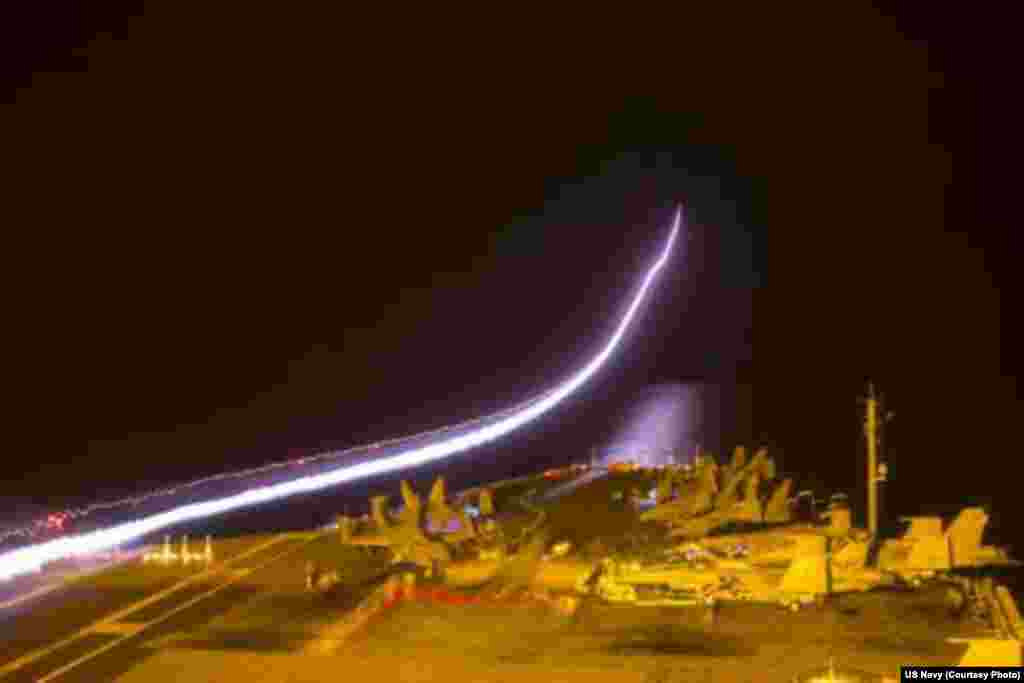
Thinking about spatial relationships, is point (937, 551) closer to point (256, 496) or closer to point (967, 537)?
point (967, 537)

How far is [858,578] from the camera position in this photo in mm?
27891

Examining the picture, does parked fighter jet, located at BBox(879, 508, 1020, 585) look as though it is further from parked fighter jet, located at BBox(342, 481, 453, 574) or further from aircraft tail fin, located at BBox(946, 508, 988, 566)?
parked fighter jet, located at BBox(342, 481, 453, 574)

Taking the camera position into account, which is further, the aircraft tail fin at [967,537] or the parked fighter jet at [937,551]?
the aircraft tail fin at [967,537]

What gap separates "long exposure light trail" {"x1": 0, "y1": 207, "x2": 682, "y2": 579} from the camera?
139ft

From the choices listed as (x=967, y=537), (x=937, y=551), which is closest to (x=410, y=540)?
(x=937, y=551)

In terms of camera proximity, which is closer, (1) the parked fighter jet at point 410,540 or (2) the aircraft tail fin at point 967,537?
(2) the aircraft tail fin at point 967,537

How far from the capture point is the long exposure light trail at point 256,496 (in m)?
42.5

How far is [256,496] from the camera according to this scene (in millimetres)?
66688

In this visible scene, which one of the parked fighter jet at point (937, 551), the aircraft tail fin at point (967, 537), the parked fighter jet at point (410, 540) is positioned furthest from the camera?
the parked fighter jet at point (410, 540)

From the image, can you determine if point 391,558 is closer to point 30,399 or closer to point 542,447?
point 542,447

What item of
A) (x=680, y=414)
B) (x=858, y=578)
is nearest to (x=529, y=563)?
(x=858, y=578)

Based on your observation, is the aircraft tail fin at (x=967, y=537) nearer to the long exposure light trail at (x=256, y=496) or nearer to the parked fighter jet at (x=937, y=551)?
the parked fighter jet at (x=937, y=551)

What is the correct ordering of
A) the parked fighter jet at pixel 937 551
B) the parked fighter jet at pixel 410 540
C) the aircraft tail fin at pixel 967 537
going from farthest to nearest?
the parked fighter jet at pixel 410 540 → the aircraft tail fin at pixel 967 537 → the parked fighter jet at pixel 937 551

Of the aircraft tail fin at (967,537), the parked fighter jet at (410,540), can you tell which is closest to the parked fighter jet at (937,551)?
the aircraft tail fin at (967,537)
